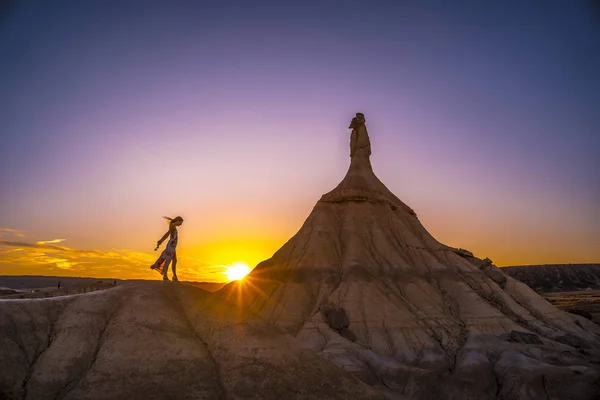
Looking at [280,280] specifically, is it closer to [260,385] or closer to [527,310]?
[527,310]

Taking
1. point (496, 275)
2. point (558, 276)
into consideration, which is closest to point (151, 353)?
point (496, 275)

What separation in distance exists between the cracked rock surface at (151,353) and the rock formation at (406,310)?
19389mm

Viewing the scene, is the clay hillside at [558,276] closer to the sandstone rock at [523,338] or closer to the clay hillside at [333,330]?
the clay hillside at [333,330]

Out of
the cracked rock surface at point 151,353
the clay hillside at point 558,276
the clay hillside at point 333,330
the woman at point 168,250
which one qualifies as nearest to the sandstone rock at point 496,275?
the clay hillside at point 333,330

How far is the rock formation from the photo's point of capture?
36188 mm

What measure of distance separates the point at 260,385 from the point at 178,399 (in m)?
2.92

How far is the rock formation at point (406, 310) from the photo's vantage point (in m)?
36.2

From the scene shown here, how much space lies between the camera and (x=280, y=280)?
55.9 m

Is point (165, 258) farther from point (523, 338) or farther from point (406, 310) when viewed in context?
point (523, 338)

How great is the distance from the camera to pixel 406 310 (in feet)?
159

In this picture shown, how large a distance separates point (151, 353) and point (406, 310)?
123ft

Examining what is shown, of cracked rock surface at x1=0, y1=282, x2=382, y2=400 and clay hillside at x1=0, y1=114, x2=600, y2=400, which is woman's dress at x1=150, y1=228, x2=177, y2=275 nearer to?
clay hillside at x1=0, y1=114, x2=600, y2=400

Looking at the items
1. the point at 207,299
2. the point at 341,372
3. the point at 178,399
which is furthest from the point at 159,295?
the point at 341,372

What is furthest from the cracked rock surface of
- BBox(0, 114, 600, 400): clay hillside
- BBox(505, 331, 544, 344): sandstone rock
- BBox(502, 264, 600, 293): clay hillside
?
BBox(502, 264, 600, 293): clay hillside
